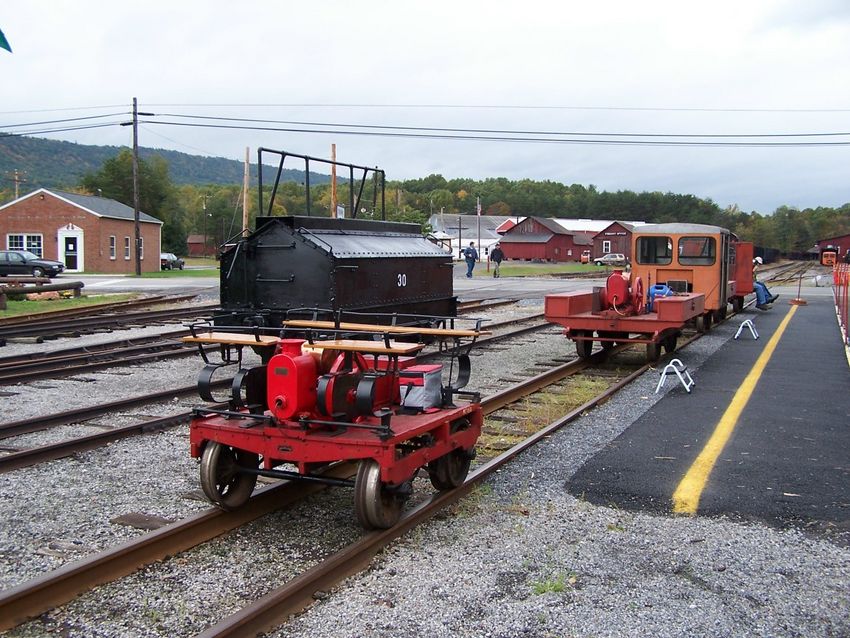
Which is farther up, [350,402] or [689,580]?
[350,402]

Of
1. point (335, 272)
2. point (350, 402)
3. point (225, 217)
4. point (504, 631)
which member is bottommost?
point (504, 631)

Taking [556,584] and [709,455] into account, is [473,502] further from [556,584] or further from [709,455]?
[709,455]

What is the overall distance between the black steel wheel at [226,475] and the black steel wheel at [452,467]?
124 centimetres

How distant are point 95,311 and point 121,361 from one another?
31.1 feet

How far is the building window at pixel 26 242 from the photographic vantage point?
148 feet

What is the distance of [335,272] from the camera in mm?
10266

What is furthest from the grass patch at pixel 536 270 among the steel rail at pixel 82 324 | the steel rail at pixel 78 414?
the steel rail at pixel 78 414

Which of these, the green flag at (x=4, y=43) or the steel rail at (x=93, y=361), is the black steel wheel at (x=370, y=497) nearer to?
the green flag at (x=4, y=43)

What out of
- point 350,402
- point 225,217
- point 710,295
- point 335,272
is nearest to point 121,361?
point 335,272

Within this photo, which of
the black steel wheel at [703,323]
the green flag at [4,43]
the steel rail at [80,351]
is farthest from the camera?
the black steel wheel at [703,323]

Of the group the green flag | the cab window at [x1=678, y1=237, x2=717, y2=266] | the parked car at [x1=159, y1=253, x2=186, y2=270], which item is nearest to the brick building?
the parked car at [x1=159, y1=253, x2=186, y2=270]

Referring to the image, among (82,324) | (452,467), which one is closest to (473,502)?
(452,467)

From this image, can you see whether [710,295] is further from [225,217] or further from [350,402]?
[225,217]

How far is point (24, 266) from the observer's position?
35.3 meters
